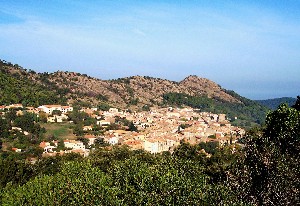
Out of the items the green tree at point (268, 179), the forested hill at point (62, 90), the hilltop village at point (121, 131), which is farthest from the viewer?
the forested hill at point (62, 90)

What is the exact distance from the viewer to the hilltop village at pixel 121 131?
95.2m

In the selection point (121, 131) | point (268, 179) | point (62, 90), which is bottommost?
point (121, 131)

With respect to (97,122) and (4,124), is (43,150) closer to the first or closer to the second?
(4,124)

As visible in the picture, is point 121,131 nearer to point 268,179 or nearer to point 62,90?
point 62,90

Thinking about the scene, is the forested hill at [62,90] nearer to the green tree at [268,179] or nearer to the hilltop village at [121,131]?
the hilltop village at [121,131]

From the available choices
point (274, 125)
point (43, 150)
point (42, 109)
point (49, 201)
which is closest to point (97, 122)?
point (42, 109)

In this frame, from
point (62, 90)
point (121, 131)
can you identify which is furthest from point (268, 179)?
point (62, 90)

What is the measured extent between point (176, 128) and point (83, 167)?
107 meters

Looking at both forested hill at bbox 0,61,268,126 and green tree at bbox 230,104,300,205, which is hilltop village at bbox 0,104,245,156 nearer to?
forested hill at bbox 0,61,268,126

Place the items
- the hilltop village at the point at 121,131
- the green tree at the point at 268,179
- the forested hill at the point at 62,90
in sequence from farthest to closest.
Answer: the forested hill at the point at 62,90
the hilltop village at the point at 121,131
the green tree at the point at 268,179

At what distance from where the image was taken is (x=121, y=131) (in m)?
117

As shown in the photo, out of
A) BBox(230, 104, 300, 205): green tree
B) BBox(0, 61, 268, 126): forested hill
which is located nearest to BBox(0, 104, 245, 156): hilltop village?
BBox(0, 61, 268, 126): forested hill

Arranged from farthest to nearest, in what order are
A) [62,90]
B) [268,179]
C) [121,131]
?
1. [62,90]
2. [121,131]
3. [268,179]

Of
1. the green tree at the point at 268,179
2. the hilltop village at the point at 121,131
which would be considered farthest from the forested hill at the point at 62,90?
the green tree at the point at 268,179
